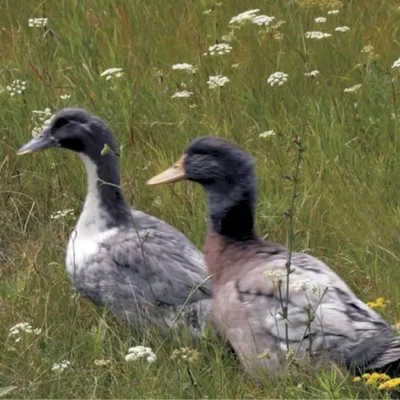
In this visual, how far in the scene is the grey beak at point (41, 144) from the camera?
6.40 m

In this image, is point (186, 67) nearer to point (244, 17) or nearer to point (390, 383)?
point (244, 17)

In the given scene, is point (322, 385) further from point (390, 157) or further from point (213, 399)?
point (390, 157)

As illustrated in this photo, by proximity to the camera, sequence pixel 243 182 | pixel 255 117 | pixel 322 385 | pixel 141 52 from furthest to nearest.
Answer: pixel 141 52, pixel 255 117, pixel 243 182, pixel 322 385

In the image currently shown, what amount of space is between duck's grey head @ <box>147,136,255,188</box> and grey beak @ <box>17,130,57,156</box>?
2.65 ft

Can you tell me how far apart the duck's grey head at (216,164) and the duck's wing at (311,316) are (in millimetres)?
622

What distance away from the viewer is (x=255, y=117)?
707cm

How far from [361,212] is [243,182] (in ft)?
2.14

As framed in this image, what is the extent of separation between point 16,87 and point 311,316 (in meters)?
2.90

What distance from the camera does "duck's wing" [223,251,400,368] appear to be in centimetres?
473

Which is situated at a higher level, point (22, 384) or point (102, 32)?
point (102, 32)

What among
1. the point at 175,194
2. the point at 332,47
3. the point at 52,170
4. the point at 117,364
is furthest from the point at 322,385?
the point at 332,47

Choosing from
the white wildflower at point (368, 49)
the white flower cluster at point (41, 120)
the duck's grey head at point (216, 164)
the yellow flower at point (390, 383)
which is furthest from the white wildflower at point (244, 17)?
the yellow flower at point (390, 383)

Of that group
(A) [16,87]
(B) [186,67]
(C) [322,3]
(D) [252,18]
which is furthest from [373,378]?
(C) [322,3]

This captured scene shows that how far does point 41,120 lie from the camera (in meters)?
6.90
